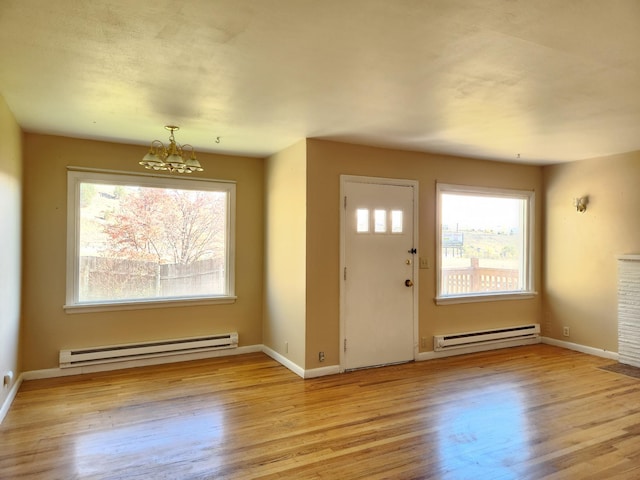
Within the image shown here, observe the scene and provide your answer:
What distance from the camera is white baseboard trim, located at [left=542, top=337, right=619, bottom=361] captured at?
492 centimetres

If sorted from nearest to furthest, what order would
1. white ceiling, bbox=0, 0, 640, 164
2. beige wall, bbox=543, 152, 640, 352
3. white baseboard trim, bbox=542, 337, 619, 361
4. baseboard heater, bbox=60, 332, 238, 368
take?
white ceiling, bbox=0, 0, 640, 164 < baseboard heater, bbox=60, 332, 238, 368 < beige wall, bbox=543, 152, 640, 352 < white baseboard trim, bbox=542, 337, 619, 361

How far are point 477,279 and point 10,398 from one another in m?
4.91

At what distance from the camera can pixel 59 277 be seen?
4.24 metres

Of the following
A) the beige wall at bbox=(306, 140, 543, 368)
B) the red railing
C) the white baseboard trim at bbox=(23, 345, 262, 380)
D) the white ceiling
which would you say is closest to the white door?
the beige wall at bbox=(306, 140, 543, 368)

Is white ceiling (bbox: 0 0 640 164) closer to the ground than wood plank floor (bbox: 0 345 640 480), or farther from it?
farther from it

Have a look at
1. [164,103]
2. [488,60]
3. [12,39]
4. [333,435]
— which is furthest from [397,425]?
[12,39]

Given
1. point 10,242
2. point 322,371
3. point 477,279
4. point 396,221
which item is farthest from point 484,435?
point 10,242

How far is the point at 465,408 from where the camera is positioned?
347 centimetres

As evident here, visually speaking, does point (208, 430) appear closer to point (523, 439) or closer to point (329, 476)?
point (329, 476)

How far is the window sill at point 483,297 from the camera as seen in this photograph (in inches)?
197

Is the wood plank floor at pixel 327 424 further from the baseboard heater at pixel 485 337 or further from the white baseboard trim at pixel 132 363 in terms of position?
the baseboard heater at pixel 485 337

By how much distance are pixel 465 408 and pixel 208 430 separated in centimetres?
201

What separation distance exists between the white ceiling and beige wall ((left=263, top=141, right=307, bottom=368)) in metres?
0.61

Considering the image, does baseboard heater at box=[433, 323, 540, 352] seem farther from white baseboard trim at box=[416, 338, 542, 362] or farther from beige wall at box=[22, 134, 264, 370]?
beige wall at box=[22, 134, 264, 370]
